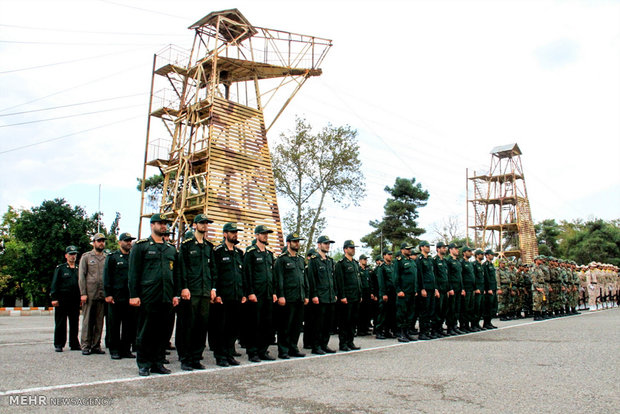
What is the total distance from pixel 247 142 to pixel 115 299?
17202 millimetres

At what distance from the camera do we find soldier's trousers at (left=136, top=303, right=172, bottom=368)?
5.82 metres

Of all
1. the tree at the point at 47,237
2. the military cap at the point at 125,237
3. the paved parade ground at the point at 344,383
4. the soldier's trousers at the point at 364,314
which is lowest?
the paved parade ground at the point at 344,383

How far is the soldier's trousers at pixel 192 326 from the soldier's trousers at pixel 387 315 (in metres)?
5.01

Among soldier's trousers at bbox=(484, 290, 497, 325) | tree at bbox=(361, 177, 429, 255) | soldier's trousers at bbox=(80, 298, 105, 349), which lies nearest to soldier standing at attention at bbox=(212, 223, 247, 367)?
soldier's trousers at bbox=(80, 298, 105, 349)

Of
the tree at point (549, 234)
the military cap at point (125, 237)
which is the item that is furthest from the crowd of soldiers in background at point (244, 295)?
the tree at point (549, 234)

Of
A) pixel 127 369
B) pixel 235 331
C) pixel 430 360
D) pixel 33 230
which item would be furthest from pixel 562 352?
pixel 33 230

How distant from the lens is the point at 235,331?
7090 millimetres

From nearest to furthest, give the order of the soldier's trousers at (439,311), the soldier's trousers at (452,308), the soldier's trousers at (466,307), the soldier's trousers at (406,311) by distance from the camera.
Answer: the soldier's trousers at (406,311)
the soldier's trousers at (439,311)
the soldier's trousers at (452,308)
the soldier's trousers at (466,307)

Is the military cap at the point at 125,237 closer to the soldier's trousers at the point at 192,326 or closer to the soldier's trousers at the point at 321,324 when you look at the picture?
the soldier's trousers at the point at 192,326

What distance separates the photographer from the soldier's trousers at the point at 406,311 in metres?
9.67

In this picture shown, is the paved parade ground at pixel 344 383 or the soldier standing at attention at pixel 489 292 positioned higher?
the soldier standing at attention at pixel 489 292

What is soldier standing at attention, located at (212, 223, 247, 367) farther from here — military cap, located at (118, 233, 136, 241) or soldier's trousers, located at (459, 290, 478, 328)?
soldier's trousers, located at (459, 290, 478, 328)

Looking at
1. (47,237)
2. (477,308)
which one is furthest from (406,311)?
(47,237)

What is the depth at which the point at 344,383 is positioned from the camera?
5109 mm
